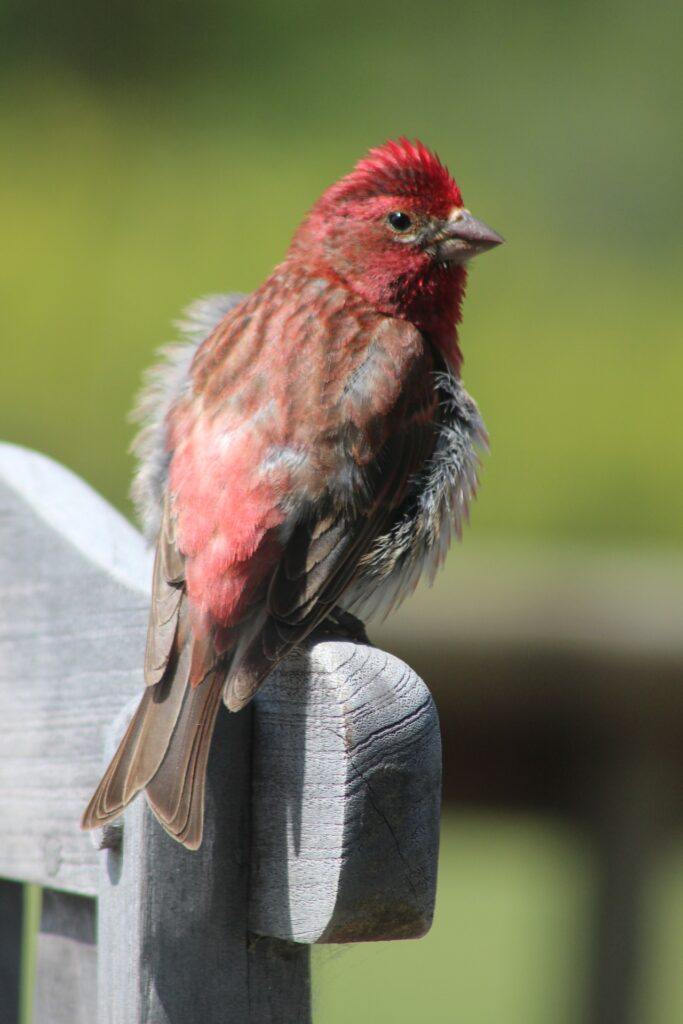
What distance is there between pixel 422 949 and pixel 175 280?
9.69ft

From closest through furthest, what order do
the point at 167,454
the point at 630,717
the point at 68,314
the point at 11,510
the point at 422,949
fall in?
1. the point at 11,510
2. the point at 167,454
3. the point at 630,717
4. the point at 422,949
5. the point at 68,314

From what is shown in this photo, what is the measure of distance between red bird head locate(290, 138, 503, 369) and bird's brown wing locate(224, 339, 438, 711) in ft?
0.65

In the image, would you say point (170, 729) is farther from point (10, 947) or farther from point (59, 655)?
point (10, 947)

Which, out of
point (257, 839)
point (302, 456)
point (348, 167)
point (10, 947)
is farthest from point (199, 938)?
point (348, 167)

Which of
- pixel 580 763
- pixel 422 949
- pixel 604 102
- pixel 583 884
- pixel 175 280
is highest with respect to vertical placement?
pixel 604 102

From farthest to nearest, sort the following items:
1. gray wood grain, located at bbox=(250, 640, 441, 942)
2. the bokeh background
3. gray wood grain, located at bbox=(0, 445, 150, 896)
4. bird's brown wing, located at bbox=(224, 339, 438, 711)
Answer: the bokeh background
gray wood grain, located at bbox=(0, 445, 150, 896)
bird's brown wing, located at bbox=(224, 339, 438, 711)
gray wood grain, located at bbox=(250, 640, 441, 942)

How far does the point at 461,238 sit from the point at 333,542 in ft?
2.98

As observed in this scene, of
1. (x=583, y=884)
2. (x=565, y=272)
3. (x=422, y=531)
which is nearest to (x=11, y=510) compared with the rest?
(x=422, y=531)

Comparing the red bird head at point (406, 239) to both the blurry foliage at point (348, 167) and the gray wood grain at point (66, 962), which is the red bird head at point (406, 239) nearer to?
the gray wood grain at point (66, 962)

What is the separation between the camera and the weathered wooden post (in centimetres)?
174

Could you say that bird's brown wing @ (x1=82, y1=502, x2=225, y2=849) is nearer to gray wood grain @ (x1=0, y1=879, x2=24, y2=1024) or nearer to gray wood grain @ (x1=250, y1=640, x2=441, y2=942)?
gray wood grain @ (x1=250, y1=640, x2=441, y2=942)

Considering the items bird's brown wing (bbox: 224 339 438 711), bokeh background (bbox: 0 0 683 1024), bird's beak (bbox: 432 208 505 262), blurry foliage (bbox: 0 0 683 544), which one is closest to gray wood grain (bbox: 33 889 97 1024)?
bird's brown wing (bbox: 224 339 438 711)

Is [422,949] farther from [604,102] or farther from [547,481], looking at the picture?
[604,102]

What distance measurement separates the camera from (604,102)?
784 centimetres
